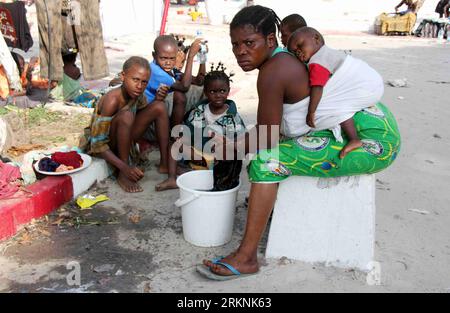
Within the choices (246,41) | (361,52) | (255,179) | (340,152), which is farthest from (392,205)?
(361,52)

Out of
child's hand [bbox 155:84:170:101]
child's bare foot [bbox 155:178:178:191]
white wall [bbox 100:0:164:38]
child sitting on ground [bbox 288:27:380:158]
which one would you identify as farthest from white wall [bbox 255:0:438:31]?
child sitting on ground [bbox 288:27:380:158]

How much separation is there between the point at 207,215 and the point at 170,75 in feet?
5.34

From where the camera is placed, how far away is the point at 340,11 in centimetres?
1670

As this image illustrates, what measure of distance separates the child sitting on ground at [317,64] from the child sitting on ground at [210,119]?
1.09 meters

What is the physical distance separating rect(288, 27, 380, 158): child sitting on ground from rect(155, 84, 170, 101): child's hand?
1.35 meters

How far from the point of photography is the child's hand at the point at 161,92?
3.56 meters

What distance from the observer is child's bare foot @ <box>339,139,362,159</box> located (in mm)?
2303

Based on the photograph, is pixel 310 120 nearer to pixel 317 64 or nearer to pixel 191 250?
pixel 317 64

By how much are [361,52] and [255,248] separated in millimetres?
9367

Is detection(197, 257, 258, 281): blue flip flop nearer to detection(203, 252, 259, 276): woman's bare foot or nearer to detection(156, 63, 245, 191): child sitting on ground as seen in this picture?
detection(203, 252, 259, 276): woman's bare foot

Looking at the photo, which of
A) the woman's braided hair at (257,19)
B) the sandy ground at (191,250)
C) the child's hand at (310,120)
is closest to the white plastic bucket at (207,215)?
the sandy ground at (191,250)

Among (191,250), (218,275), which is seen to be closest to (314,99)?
(218,275)
